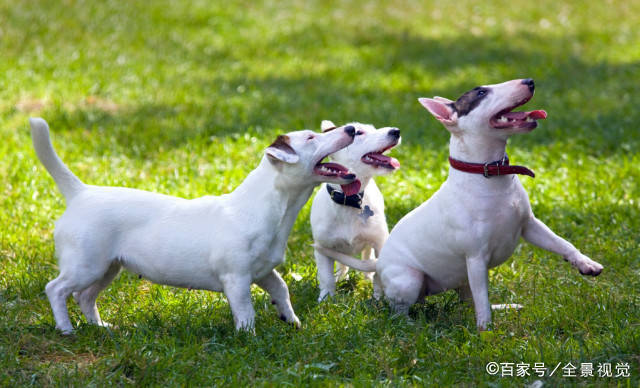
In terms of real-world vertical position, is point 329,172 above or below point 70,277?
above

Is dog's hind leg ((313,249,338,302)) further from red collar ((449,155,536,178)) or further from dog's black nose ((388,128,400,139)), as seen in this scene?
red collar ((449,155,536,178))

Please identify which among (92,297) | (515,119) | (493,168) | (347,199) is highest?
(515,119)

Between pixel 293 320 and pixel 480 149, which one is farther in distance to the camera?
pixel 293 320

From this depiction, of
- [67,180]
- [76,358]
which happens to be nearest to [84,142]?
[67,180]

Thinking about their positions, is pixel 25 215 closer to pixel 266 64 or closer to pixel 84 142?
pixel 84 142

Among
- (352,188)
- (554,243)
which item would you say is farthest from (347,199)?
(554,243)

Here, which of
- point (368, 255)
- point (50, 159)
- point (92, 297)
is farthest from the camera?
point (368, 255)

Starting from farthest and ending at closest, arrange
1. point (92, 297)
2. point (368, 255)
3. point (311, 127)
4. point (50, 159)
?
point (311, 127)
point (368, 255)
point (92, 297)
point (50, 159)

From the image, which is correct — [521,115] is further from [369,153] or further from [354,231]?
[354,231]

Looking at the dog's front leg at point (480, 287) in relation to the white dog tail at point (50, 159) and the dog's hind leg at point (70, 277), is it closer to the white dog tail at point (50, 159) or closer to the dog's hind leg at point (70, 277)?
the dog's hind leg at point (70, 277)

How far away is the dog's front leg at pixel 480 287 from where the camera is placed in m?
4.21

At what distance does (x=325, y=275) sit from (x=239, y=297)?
0.94 meters

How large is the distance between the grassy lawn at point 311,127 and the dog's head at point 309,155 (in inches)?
34.2

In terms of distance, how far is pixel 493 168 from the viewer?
415cm
